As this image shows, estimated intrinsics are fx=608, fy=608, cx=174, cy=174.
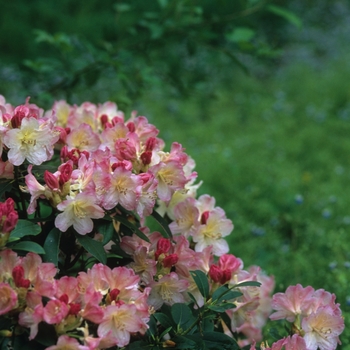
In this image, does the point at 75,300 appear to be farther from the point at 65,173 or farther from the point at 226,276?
the point at 226,276

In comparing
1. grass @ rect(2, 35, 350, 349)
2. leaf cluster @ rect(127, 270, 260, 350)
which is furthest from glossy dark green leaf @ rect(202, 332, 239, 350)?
grass @ rect(2, 35, 350, 349)

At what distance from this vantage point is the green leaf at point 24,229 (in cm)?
117

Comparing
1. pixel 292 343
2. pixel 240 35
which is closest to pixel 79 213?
pixel 292 343

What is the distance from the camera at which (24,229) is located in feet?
3.91

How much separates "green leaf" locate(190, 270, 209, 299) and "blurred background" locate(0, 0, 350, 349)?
692 millimetres

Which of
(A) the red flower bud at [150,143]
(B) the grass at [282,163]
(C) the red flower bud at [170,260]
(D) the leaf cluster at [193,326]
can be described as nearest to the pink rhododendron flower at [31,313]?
(D) the leaf cluster at [193,326]

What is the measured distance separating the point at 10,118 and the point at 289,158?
2.96 meters

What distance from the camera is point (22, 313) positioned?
1087 mm

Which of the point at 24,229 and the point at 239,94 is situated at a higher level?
the point at 24,229

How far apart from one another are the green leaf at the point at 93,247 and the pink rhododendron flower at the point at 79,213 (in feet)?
0.06

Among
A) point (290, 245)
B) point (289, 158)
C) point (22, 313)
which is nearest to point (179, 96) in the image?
point (290, 245)

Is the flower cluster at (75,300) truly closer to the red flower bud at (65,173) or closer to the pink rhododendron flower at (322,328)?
the red flower bud at (65,173)

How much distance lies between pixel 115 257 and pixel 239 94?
4.25 metres

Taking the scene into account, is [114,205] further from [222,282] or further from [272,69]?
[272,69]
